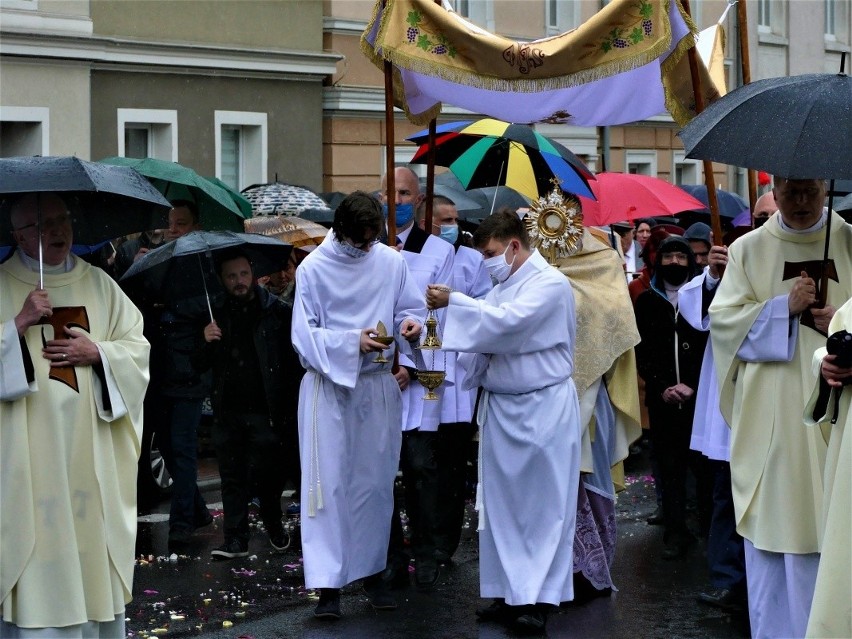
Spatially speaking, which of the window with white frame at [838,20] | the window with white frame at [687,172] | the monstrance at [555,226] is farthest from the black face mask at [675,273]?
the window with white frame at [838,20]

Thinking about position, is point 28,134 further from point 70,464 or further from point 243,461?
point 70,464

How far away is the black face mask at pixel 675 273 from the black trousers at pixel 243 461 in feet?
8.62

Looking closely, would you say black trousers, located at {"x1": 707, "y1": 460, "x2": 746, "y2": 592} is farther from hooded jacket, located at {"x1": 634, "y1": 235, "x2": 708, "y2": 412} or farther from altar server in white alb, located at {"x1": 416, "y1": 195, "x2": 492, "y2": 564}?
altar server in white alb, located at {"x1": 416, "y1": 195, "x2": 492, "y2": 564}

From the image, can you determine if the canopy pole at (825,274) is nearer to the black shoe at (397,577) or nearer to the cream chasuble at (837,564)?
the cream chasuble at (837,564)

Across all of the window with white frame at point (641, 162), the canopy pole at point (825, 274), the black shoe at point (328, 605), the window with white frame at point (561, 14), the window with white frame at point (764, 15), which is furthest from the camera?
the window with white frame at point (764, 15)

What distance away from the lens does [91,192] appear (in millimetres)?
6609

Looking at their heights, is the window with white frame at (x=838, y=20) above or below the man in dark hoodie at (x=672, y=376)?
above

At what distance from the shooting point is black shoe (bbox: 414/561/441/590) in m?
8.70

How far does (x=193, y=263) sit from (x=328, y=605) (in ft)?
8.54

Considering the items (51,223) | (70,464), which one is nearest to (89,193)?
(51,223)

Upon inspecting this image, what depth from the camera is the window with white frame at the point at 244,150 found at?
20.6 m

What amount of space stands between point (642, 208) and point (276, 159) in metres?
8.25

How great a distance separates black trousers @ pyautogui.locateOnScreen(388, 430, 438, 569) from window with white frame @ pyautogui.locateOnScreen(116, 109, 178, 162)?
10.9 metres

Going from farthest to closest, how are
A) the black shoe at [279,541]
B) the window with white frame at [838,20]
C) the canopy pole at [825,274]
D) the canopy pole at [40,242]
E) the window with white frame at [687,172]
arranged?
the window with white frame at [838,20], the window with white frame at [687,172], the black shoe at [279,541], the canopy pole at [825,274], the canopy pole at [40,242]
